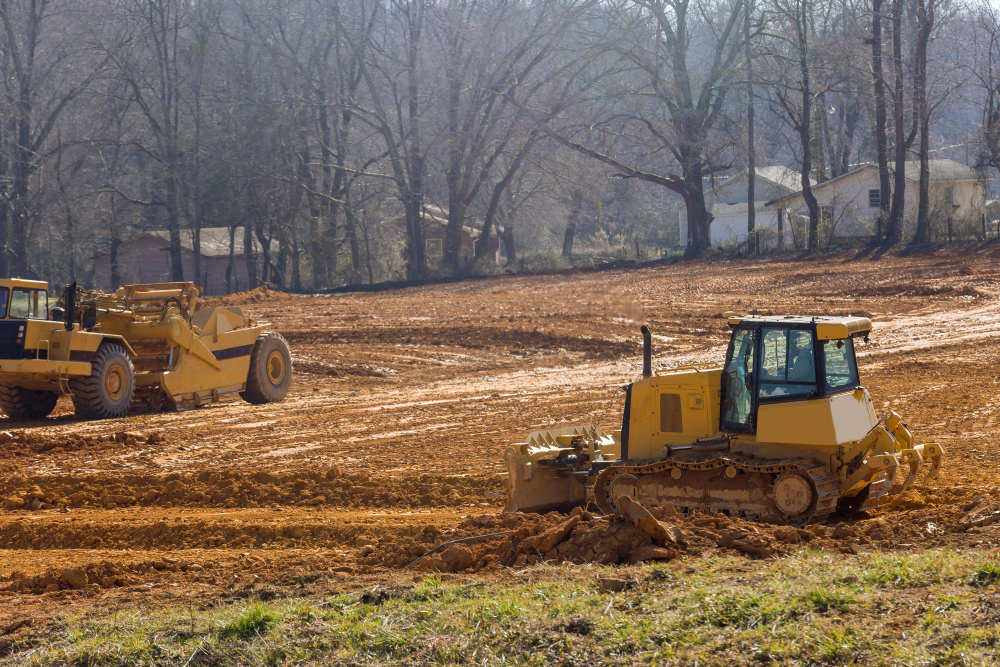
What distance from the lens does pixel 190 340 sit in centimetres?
1798

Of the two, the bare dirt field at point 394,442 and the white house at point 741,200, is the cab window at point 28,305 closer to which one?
the bare dirt field at point 394,442

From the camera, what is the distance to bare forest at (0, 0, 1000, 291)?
141ft

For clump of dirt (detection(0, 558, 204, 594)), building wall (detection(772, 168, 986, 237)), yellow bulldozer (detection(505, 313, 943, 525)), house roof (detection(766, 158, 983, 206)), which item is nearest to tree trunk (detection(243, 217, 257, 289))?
building wall (detection(772, 168, 986, 237))

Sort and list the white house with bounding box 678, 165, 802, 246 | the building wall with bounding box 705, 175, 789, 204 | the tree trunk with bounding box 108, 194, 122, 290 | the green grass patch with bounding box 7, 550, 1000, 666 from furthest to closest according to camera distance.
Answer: the building wall with bounding box 705, 175, 789, 204 → the white house with bounding box 678, 165, 802, 246 → the tree trunk with bounding box 108, 194, 122, 290 → the green grass patch with bounding box 7, 550, 1000, 666

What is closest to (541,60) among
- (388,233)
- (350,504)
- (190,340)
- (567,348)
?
(388,233)

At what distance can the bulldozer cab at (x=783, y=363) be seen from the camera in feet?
28.0

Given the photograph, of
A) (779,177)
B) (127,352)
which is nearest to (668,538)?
(127,352)

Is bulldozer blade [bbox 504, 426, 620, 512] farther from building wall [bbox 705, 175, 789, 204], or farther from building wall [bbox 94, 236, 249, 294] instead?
building wall [bbox 705, 175, 789, 204]

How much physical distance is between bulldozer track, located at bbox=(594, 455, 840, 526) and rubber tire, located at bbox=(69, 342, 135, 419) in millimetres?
10761

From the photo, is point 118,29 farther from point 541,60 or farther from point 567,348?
point 567,348

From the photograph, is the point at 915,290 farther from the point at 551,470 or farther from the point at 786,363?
the point at 786,363

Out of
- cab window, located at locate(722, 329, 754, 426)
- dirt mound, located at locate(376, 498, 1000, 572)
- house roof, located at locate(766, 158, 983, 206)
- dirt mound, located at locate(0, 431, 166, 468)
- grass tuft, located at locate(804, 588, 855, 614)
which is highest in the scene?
house roof, located at locate(766, 158, 983, 206)

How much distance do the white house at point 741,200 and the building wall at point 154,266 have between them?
28.3 meters

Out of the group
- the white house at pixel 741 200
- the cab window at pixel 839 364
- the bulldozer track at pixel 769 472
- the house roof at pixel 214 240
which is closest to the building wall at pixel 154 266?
the house roof at pixel 214 240
